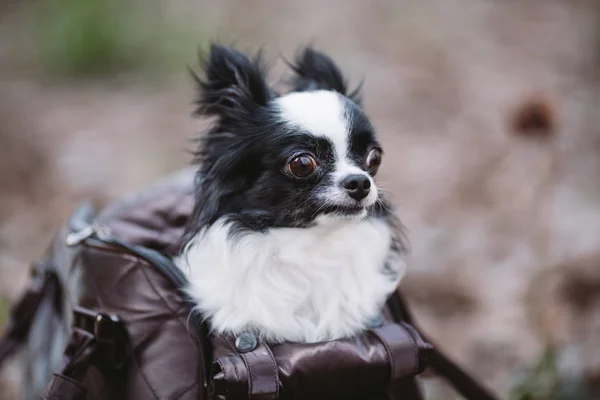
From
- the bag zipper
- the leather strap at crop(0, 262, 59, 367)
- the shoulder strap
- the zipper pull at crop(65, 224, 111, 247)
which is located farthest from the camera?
the leather strap at crop(0, 262, 59, 367)

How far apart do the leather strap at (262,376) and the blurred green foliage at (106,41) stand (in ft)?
10.7

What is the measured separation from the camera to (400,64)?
434 centimetres

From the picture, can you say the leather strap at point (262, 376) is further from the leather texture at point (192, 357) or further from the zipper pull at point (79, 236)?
the zipper pull at point (79, 236)

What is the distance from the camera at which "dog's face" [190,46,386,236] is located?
1.32m

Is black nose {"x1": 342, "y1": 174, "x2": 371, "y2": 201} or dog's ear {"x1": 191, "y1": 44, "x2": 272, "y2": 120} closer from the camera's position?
black nose {"x1": 342, "y1": 174, "x2": 371, "y2": 201}

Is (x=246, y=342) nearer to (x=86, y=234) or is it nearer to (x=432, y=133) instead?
(x=86, y=234)

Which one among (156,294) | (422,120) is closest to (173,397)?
(156,294)

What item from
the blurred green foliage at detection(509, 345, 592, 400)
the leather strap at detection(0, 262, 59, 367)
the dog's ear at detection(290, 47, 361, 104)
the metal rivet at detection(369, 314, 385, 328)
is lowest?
the leather strap at detection(0, 262, 59, 367)

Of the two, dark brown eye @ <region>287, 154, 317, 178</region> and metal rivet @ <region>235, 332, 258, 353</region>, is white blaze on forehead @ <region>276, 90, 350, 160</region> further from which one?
metal rivet @ <region>235, 332, 258, 353</region>

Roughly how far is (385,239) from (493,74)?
118 inches

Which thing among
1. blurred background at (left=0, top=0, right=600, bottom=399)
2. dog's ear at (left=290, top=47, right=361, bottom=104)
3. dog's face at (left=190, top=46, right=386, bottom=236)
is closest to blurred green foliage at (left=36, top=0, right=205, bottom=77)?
blurred background at (left=0, top=0, right=600, bottom=399)

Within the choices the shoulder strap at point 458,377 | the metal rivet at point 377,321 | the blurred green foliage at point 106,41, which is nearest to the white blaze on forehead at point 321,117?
the metal rivet at point 377,321

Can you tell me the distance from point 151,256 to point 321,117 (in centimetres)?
47

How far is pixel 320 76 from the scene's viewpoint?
157 cm
